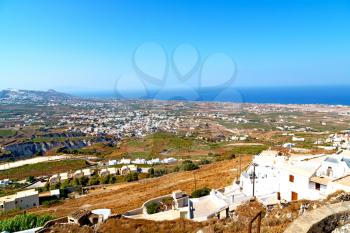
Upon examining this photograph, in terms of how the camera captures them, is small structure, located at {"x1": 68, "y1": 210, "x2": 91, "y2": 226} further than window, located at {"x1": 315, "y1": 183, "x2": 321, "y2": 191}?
No

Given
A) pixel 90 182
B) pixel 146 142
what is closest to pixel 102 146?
pixel 146 142

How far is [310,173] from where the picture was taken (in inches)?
489

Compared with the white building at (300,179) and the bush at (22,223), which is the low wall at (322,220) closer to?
the white building at (300,179)

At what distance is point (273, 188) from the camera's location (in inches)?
552

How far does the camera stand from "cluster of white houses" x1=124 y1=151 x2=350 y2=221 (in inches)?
458

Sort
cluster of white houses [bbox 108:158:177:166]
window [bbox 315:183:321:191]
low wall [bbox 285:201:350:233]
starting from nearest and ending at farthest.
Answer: low wall [bbox 285:201:350:233] < window [bbox 315:183:321:191] < cluster of white houses [bbox 108:158:177:166]

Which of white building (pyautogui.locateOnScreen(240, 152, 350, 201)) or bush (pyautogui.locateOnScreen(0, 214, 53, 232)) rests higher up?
white building (pyautogui.locateOnScreen(240, 152, 350, 201))

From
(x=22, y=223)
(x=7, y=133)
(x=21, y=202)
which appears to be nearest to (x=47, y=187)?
(x=21, y=202)

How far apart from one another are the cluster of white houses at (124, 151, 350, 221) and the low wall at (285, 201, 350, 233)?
7113 mm

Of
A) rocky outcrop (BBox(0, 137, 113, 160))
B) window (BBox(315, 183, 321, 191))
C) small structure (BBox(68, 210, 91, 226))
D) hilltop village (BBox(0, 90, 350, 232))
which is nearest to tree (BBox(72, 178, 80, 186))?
hilltop village (BBox(0, 90, 350, 232))

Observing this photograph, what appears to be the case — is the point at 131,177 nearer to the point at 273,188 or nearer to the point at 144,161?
the point at 144,161

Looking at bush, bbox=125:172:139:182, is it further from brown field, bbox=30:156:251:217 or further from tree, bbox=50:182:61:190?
tree, bbox=50:182:61:190

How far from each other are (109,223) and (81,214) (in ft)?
7.72

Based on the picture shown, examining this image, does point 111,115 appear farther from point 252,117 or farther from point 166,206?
point 166,206
